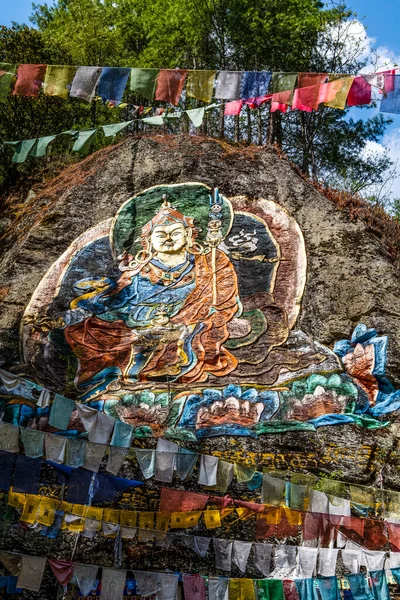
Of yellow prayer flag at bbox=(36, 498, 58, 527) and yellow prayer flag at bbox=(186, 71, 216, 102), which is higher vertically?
yellow prayer flag at bbox=(186, 71, 216, 102)

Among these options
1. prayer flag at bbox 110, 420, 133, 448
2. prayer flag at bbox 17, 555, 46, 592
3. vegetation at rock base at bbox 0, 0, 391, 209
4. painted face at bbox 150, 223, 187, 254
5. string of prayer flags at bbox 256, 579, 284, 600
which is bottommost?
prayer flag at bbox 17, 555, 46, 592

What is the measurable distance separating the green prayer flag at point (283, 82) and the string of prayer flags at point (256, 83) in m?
0.09

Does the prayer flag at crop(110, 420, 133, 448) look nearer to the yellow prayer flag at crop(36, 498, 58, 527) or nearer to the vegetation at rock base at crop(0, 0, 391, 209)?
the yellow prayer flag at crop(36, 498, 58, 527)

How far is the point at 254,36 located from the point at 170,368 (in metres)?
11.6

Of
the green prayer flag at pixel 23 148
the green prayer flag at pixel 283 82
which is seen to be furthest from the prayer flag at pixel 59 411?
the green prayer flag at pixel 283 82

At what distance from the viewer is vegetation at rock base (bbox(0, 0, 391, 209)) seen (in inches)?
687

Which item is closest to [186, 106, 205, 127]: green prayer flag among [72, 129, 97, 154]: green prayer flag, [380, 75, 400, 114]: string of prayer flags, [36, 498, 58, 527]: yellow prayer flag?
[72, 129, 97, 154]: green prayer flag

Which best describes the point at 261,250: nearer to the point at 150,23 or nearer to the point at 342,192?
the point at 342,192

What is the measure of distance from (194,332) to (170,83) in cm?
384

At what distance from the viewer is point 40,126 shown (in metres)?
17.6

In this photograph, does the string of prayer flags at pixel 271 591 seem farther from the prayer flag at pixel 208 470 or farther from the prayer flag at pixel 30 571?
the prayer flag at pixel 30 571

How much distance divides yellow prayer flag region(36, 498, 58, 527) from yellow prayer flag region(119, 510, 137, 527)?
759mm

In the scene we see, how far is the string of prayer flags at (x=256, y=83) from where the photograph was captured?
10.1 meters

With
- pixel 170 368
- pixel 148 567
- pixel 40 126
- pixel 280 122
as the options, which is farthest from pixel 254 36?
pixel 148 567
